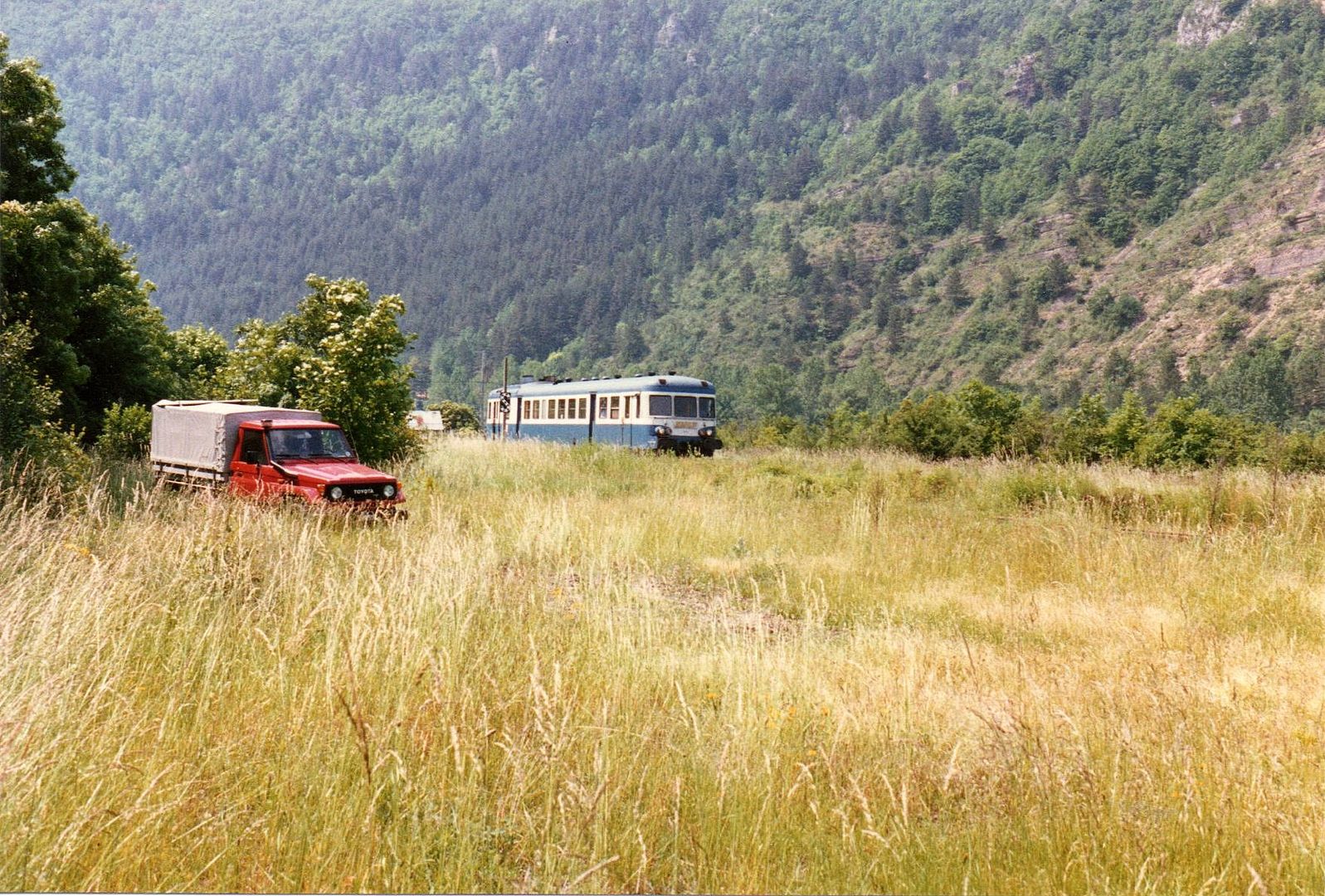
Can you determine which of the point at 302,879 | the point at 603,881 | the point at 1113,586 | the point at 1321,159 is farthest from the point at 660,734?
the point at 1321,159

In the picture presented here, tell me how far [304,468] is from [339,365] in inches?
201

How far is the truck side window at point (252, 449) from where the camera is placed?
12.7 metres

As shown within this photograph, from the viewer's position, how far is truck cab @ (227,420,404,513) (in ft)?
38.9

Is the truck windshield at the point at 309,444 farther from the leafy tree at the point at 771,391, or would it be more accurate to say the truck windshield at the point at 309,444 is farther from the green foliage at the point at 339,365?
the leafy tree at the point at 771,391

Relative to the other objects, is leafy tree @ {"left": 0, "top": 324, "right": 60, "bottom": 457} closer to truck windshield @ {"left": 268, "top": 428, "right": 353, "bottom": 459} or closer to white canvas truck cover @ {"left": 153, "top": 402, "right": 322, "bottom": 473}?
white canvas truck cover @ {"left": 153, "top": 402, "right": 322, "bottom": 473}

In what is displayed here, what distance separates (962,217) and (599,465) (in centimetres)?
12804

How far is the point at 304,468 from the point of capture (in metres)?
12.4

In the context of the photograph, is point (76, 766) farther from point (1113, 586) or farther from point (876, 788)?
point (1113, 586)

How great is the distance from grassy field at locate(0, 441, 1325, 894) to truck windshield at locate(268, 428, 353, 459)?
4.62 meters

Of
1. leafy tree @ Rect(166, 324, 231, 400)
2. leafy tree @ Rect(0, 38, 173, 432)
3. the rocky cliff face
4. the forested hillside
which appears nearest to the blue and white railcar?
leafy tree @ Rect(166, 324, 231, 400)

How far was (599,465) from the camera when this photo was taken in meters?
Answer: 22.2

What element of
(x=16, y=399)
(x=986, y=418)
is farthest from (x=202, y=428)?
(x=986, y=418)

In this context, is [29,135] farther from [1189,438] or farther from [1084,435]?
[1189,438]

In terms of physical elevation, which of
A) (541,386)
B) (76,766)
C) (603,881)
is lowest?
(603,881)
